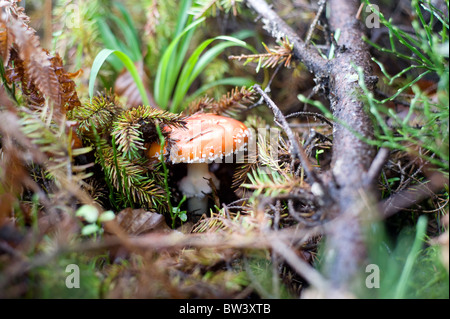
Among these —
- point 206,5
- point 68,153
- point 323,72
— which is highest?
point 206,5

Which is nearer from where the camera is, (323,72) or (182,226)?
(182,226)

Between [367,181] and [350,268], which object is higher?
[367,181]

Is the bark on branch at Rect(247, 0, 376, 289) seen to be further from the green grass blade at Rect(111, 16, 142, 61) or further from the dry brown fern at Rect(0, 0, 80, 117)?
the dry brown fern at Rect(0, 0, 80, 117)

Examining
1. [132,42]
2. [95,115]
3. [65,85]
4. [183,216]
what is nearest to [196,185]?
[183,216]

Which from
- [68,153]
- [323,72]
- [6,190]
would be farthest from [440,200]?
[6,190]

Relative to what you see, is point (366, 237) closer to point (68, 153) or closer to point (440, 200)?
point (440, 200)

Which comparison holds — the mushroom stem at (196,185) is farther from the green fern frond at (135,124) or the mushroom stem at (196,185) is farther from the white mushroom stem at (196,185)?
the green fern frond at (135,124)
